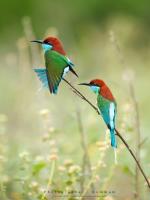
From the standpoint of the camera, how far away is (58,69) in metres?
2.81

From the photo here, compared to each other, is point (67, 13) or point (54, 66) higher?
point (67, 13)

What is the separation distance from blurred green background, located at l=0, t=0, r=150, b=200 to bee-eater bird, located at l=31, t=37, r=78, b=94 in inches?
24.2

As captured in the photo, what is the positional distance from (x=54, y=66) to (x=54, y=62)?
0.01m

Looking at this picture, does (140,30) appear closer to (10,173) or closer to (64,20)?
(64,20)

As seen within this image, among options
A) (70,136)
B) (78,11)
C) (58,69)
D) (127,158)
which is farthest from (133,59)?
(58,69)

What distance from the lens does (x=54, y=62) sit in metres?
2.82

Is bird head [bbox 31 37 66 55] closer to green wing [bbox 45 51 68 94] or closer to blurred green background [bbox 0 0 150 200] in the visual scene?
green wing [bbox 45 51 68 94]

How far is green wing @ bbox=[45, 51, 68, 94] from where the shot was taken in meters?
2.79

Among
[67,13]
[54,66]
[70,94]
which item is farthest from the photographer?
[67,13]

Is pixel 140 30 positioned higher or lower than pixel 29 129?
higher

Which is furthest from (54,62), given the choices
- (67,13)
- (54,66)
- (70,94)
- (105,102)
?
(67,13)

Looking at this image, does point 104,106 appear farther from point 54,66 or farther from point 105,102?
point 54,66

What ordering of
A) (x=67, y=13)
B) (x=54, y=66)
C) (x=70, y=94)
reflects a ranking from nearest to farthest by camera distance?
(x=54, y=66) → (x=70, y=94) → (x=67, y=13)

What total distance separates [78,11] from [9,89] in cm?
436
